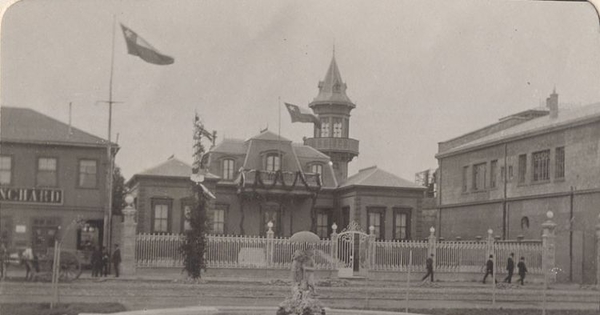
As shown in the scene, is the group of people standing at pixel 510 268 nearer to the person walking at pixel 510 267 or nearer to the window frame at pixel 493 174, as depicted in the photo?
the person walking at pixel 510 267

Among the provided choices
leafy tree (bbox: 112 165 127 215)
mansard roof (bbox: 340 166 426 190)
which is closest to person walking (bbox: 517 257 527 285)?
mansard roof (bbox: 340 166 426 190)

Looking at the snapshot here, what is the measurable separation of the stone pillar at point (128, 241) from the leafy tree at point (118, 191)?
0.45m

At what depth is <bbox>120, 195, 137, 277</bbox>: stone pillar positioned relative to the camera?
25.7 m

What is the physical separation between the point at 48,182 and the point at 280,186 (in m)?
7.69

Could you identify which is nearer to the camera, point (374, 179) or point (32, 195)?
point (32, 195)

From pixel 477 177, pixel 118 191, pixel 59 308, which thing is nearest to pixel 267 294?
pixel 59 308

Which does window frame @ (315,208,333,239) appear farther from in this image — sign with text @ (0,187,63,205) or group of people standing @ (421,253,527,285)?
sign with text @ (0,187,63,205)

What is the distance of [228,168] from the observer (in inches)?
998

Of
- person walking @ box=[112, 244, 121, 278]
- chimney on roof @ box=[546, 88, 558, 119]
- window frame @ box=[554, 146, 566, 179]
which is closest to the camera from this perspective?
chimney on roof @ box=[546, 88, 558, 119]

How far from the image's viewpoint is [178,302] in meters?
20.9

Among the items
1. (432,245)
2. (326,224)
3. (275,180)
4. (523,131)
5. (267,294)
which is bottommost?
(267,294)

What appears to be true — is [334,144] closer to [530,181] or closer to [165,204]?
[165,204]

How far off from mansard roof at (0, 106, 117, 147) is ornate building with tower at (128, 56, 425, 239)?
377 cm

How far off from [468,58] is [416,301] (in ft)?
20.4
